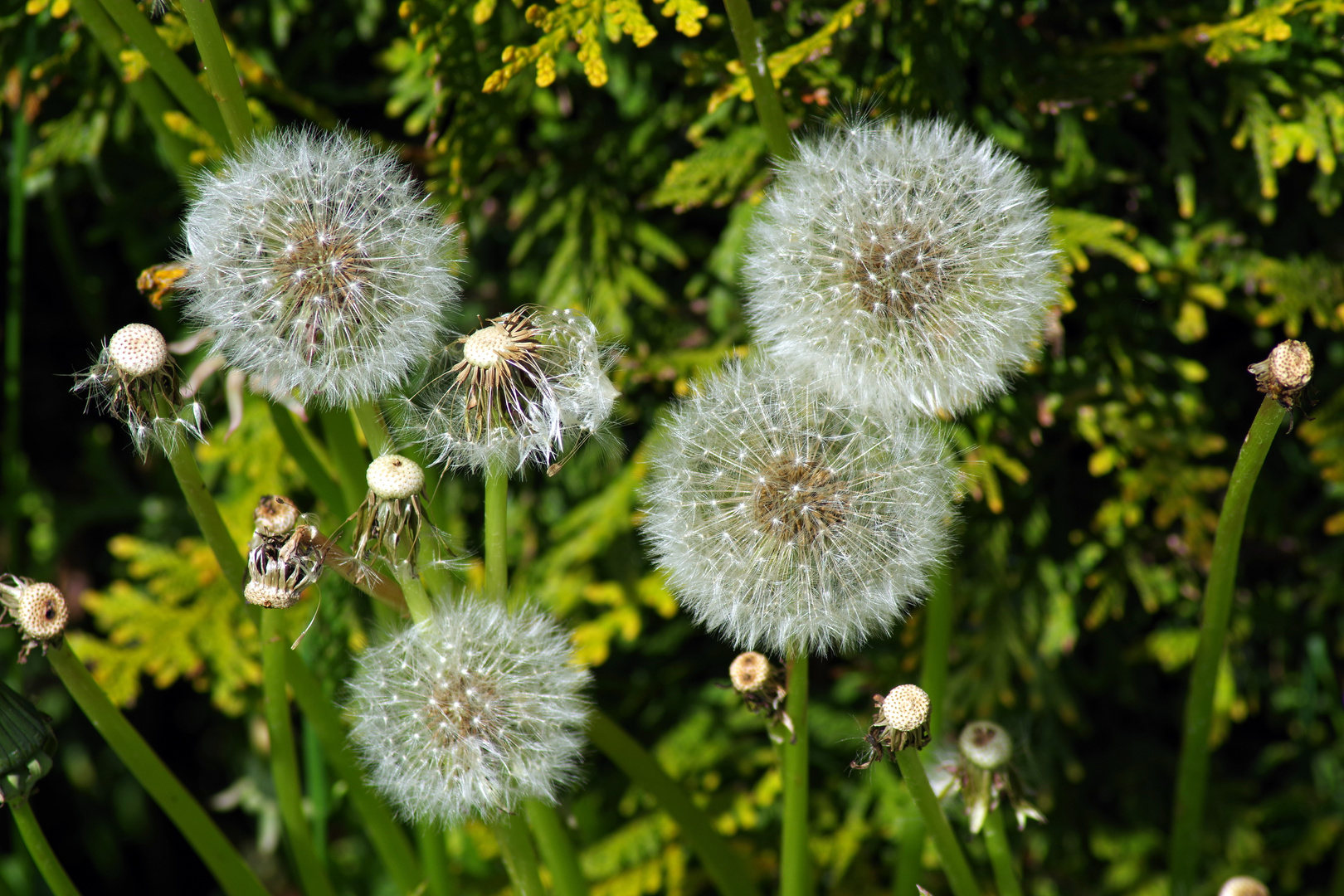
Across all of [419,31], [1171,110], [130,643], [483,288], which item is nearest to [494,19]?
[419,31]

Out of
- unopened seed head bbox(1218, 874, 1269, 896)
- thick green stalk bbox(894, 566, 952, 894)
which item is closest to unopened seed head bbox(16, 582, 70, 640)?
thick green stalk bbox(894, 566, 952, 894)

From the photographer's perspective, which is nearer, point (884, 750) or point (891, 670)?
point (884, 750)

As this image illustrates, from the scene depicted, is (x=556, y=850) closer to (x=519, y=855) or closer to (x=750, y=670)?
(x=519, y=855)

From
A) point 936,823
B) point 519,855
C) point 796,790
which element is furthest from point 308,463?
point 936,823

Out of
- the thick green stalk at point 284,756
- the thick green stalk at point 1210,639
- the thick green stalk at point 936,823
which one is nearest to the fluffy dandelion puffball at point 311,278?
the thick green stalk at point 284,756

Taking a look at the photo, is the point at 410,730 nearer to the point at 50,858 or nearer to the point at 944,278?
the point at 50,858

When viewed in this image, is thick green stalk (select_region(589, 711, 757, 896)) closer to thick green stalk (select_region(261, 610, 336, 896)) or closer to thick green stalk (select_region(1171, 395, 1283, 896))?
thick green stalk (select_region(261, 610, 336, 896))
